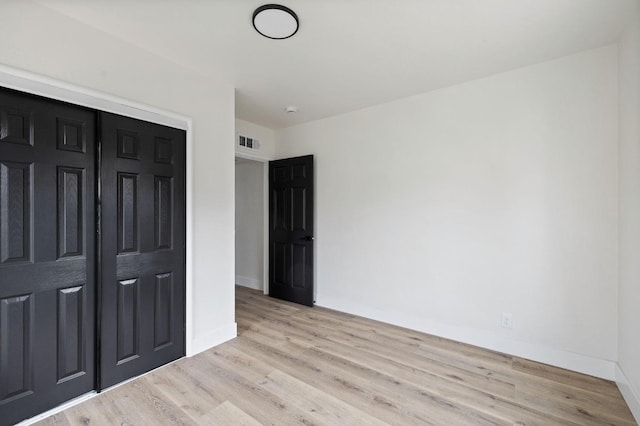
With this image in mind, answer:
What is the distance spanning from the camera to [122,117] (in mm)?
2217

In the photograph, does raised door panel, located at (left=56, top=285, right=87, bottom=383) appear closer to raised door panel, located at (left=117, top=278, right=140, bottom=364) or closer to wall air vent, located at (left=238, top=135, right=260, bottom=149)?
raised door panel, located at (left=117, top=278, right=140, bottom=364)

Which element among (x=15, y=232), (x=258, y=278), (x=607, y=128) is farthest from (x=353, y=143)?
(x=15, y=232)

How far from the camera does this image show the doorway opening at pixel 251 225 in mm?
4785

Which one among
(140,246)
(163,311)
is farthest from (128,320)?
(140,246)

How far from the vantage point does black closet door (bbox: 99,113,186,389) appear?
214cm

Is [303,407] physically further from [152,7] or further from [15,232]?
[152,7]

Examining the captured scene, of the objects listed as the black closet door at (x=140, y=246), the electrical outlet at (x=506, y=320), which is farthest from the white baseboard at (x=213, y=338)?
the electrical outlet at (x=506, y=320)

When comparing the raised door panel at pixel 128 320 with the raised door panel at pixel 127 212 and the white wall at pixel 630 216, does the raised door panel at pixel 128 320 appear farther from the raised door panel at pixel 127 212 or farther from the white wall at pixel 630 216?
the white wall at pixel 630 216

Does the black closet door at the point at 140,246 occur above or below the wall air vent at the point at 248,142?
below

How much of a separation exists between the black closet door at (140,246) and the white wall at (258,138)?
1.56 metres

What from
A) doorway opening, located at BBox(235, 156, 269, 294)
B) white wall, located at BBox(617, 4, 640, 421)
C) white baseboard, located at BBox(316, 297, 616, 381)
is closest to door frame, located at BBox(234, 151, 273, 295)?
doorway opening, located at BBox(235, 156, 269, 294)

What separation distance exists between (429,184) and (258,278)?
10.6ft

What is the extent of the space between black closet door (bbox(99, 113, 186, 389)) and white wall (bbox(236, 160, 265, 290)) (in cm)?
229

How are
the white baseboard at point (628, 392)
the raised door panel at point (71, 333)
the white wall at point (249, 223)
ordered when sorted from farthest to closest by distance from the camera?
the white wall at point (249, 223), the raised door panel at point (71, 333), the white baseboard at point (628, 392)
